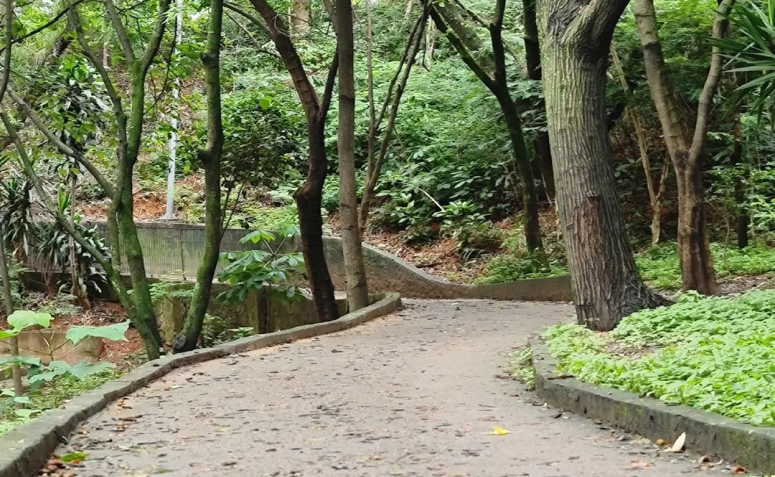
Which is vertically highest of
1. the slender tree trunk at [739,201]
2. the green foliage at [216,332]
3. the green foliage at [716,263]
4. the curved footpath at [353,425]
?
the slender tree trunk at [739,201]

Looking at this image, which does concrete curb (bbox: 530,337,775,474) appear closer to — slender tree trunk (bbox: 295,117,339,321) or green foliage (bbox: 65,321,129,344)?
green foliage (bbox: 65,321,129,344)

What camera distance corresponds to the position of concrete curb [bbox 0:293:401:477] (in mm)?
4199

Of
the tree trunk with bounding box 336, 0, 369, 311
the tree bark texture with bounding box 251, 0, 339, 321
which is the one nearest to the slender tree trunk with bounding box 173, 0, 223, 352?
the tree bark texture with bounding box 251, 0, 339, 321

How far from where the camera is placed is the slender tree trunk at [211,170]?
32.3 feet

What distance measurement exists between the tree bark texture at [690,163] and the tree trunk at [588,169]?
1736 millimetres

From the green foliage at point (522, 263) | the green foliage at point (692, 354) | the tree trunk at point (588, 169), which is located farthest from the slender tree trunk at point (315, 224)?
the green foliage at point (692, 354)

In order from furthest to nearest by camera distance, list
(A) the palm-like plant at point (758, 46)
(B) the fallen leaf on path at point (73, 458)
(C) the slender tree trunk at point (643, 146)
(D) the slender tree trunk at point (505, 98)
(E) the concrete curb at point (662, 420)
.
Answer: (C) the slender tree trunk at point (643, 146) → (D) the slender tree trunk at point (505, 98) → (A) the palm-like plant at point (758, 46) → (B) the fallen leaf on path at point (73, 458) → (E) the concrete curb at point (662, 420)

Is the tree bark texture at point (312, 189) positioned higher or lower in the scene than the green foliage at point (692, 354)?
higher

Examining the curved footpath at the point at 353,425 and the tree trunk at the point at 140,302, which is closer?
the curved footpath at the point at 353,425

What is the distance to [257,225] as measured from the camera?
19312mm

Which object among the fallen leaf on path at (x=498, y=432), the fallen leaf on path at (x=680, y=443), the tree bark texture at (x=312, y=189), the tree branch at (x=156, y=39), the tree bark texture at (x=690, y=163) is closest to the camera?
the fallen leaf on path at (x=680, y=443)

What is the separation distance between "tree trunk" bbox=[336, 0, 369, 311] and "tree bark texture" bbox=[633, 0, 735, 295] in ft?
14.7

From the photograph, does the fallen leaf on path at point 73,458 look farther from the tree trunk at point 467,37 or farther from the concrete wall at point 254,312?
the tree trunk at point 467,37

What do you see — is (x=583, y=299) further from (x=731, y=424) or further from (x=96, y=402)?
(x=96, y=402)
